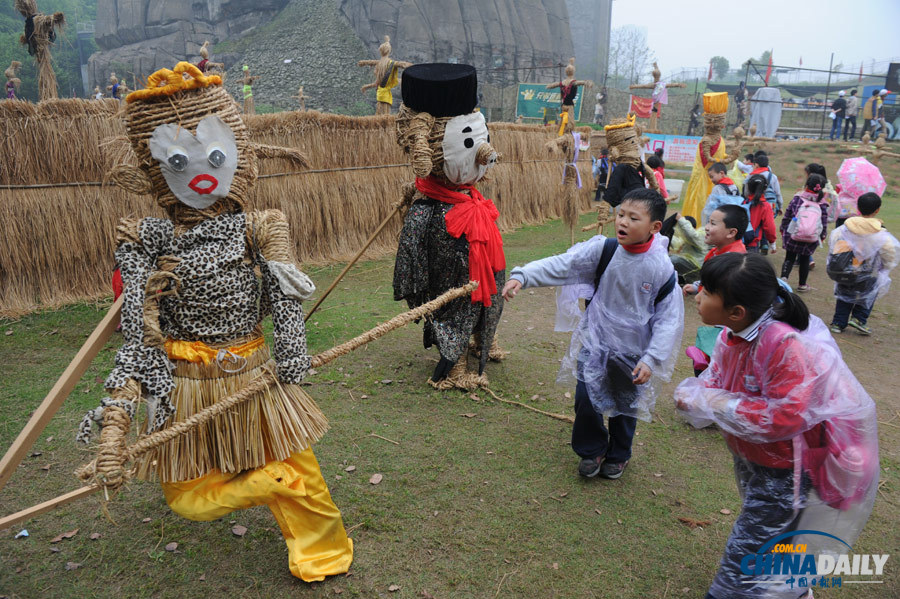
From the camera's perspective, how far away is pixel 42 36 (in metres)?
7.02

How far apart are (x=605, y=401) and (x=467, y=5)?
135ft

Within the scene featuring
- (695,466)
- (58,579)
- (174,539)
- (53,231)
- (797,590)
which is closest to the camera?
(797,590)

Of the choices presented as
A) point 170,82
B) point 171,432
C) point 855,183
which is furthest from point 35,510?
point 855,183

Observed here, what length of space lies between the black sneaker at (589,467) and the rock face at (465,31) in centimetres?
3513

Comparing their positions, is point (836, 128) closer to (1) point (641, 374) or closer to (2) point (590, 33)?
(1) point (641, 374)

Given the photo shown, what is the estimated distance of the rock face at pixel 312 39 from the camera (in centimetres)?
3528

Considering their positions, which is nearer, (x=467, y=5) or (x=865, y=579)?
(x=865, y=579)

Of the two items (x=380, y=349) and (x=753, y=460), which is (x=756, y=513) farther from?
(x=380, y=349)

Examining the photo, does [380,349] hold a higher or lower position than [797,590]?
lower

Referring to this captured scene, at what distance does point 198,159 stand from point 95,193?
511 centimetres

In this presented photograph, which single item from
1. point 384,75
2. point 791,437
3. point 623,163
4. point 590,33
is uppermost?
point 590,33

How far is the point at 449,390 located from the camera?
468 cm

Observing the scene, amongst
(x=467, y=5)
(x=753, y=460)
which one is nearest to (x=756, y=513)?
(x=753, y=460)

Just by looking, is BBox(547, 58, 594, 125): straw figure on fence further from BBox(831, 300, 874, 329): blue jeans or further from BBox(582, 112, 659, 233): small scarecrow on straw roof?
BBox(831, 300, 874, 329): blue jeans
